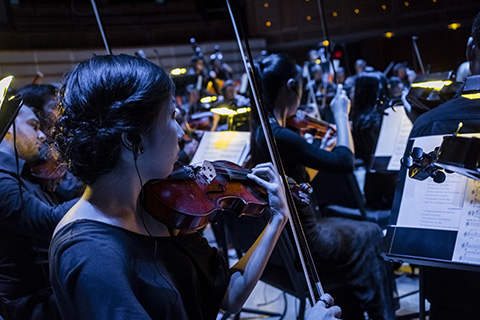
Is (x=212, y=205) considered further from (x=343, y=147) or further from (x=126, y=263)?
(x=343, y=147)

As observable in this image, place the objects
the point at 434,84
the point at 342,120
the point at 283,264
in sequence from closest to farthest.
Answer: the point at 434,84 < the point at 283,264 < the point at 342,120

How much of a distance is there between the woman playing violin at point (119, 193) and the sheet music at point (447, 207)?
0.46m

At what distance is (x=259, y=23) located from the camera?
16.8 ft

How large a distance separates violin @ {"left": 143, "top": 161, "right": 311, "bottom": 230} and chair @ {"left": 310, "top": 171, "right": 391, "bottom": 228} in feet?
4.86

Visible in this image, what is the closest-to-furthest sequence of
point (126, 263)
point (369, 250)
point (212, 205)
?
point (126, 263)
point (212, 205)
point (369, 250)

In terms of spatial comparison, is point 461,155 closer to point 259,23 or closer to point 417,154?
point 417,154

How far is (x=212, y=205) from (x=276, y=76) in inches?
43.7

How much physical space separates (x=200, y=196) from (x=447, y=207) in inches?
26.5

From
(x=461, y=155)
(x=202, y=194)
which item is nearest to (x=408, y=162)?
(x=461, y=155)

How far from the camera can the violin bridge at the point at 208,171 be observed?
132cm

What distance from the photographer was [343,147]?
2.17 m

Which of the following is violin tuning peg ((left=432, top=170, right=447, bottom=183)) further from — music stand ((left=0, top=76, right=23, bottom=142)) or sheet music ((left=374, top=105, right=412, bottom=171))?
sheet music ((left=374, top=105, right=412, bottom=171))

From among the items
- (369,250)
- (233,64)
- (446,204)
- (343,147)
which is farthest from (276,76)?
(233,64)

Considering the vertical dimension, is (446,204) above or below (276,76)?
below
